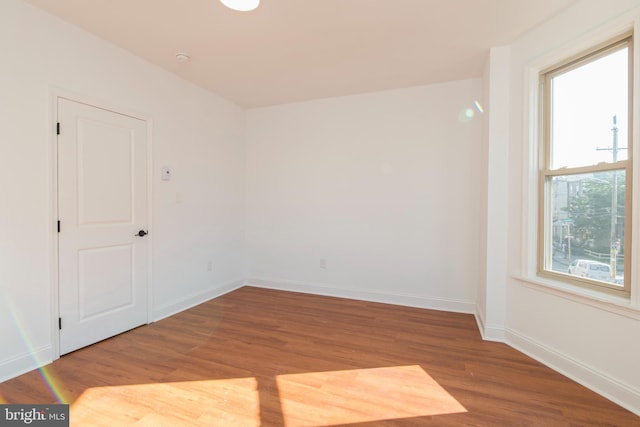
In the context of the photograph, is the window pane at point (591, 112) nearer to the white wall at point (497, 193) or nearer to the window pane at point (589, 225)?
the window pane at point (589, 225)

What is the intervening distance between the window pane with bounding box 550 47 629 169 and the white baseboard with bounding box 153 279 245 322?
399cm

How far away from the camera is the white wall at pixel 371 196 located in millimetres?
3699

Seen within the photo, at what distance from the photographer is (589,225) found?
2.30m

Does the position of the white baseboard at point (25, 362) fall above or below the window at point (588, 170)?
below

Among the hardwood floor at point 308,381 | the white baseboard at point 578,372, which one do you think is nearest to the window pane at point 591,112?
the white baseboard at point 578,372

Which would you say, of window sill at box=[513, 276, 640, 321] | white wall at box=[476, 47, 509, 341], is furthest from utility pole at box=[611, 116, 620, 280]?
white wall at box=[476, 47, 509, 341]

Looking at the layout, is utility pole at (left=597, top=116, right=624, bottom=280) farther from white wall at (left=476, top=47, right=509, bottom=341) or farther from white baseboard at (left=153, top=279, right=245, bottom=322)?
white baseboard at (left=153, top=279, right=245, bottom=322)

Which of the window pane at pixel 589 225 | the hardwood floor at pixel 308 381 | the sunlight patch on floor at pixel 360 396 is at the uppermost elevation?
the window pane at pixel 589 225

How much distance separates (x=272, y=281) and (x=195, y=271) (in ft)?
3.96

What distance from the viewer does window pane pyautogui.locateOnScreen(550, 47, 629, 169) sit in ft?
6.93

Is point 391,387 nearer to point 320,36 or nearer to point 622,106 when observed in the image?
point 622,106

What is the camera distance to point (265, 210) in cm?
477

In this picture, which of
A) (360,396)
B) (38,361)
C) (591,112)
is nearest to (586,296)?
(591,112)

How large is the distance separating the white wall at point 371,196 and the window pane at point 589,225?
0.87 m
